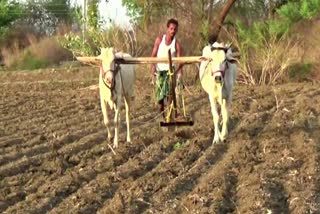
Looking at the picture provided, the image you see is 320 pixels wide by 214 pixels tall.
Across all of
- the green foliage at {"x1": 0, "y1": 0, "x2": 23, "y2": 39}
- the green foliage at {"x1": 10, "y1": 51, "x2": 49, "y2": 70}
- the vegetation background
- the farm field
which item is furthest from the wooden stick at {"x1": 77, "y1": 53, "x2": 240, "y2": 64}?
the green foliage at {"x1": 0, "y1": 0, "x2": 23, "y2": 39}

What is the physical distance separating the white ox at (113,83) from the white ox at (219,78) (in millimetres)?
1159

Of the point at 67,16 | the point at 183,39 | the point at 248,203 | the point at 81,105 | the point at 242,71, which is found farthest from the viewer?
the point at 67,16

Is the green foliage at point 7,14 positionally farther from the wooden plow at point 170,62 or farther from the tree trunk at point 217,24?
the wooden plow at point 170,62

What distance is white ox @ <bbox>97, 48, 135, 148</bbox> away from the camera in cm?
986

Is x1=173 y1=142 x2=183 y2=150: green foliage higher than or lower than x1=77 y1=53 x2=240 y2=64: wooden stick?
lower

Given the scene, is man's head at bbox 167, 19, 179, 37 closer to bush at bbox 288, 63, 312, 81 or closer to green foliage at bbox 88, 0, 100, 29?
green foliage at bbox 88, 0, 100, 29

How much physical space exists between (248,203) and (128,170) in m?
2.00

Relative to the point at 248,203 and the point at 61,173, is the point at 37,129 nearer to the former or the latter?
the point at 61,173

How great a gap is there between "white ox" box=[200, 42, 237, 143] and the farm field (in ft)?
0.96

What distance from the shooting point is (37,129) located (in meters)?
12.0

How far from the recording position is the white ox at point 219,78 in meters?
9.81

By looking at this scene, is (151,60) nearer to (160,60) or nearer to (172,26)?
(160,60)

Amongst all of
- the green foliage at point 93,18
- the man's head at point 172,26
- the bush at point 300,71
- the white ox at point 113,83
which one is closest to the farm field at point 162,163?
the white ox at point 113,83

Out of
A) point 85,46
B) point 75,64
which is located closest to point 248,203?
point 85,46
